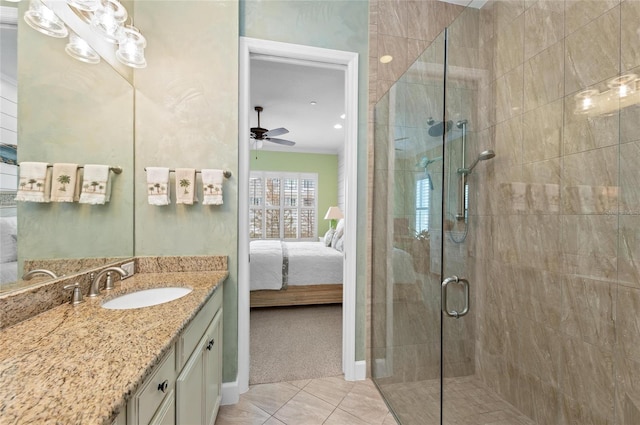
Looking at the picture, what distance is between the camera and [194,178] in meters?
1.81

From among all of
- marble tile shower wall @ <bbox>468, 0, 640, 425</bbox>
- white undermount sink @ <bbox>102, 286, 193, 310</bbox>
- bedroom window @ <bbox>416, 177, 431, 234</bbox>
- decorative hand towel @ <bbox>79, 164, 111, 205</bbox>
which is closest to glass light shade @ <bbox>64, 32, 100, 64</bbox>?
decorative hand towel @ <bbox>79, 164, 111, 205</bbox>

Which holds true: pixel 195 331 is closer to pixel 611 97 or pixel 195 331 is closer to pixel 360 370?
pixel 360 370

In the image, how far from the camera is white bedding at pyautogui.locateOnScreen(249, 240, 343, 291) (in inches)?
141

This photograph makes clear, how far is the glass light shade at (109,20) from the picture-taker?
56.5 inches

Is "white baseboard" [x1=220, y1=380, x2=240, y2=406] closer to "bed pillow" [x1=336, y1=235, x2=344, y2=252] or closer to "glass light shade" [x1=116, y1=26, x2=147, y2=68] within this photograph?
"glass light shade" [x1=116, y1=26, x2=147, y2=68]

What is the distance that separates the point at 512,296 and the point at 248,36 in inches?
93.6

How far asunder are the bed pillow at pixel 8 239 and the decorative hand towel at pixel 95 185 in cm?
42

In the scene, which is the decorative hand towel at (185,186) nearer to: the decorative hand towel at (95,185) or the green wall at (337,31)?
the decorative hand towel at (95,185)

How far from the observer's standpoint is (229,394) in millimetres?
1878

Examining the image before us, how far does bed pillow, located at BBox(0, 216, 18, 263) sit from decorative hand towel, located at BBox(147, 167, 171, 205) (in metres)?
0.74

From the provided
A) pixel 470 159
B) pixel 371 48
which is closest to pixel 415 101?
pixel 470 159

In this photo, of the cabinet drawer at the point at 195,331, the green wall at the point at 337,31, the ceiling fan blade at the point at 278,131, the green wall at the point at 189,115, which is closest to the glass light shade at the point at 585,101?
the green wall at the point at 337,31

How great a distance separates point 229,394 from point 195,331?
932 mm

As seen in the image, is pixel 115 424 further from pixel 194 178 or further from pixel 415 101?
pixel 415 101
